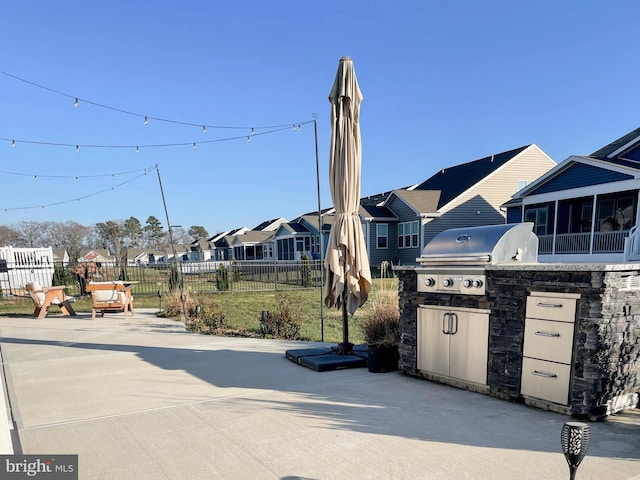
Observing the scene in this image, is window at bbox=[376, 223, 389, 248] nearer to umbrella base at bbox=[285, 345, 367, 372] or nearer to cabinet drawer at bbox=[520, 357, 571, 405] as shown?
umbrella base at bbox=[285, 345, 367, 372]

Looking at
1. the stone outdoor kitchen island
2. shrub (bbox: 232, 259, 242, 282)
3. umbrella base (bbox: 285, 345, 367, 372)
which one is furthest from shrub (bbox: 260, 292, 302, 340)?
shrub (bbox: 232, 259, 242, 282)

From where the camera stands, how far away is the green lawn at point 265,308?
7760 mm

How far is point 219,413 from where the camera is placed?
11.0ft

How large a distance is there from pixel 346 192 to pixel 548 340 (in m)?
2.60

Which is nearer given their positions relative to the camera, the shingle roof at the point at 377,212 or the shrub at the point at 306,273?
the shrub at the point at 306,273

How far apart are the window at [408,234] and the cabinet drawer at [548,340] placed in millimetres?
17728

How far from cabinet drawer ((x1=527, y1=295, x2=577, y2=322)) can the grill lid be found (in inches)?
20.8

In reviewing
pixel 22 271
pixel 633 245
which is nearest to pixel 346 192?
pixel 633 245

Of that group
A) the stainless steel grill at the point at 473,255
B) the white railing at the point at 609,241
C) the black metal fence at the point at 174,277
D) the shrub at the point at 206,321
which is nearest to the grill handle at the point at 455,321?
the stainless steel grill at the point at 473,255

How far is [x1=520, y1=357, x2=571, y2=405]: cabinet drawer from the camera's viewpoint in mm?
3107

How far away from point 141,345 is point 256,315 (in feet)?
12.1

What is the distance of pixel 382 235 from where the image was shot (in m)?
22.4

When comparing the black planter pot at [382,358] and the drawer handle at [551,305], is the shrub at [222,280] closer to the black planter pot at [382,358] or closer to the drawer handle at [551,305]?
the black planter pot at [382,358]

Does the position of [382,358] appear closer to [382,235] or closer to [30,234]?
[382,235]
